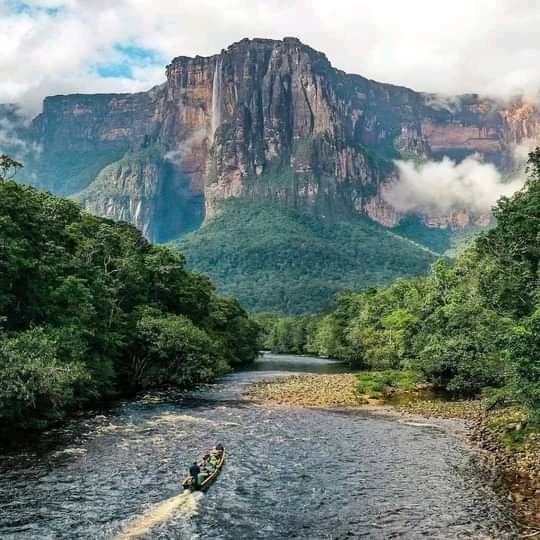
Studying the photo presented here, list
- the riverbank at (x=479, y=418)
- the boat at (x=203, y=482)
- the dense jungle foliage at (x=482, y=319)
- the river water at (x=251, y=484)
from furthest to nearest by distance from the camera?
the dense jungle foliage at (x=482, y=319) → the riverbank at (x=479, y=418) → the boat at (x=203, y=482) → the river water at (x=251, y=484)

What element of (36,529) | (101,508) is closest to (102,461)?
(101,508)

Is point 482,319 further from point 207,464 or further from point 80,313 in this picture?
point 80,313

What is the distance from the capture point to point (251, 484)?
24.8m

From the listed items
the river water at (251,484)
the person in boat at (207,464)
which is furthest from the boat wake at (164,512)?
the person in boat at (207,464)

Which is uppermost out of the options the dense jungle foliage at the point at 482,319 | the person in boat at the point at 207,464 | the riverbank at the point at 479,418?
the dense jungle foliage at the point at 482,319

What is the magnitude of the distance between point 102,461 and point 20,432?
8005 mm

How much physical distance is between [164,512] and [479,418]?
25714 mm

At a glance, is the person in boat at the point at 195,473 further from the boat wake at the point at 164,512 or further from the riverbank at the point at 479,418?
the riverbank at the point at 479,418

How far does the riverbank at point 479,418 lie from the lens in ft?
77.6

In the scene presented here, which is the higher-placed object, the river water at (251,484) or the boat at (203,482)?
the boat at (203,482)

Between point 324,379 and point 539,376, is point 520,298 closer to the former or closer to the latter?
point 539,376

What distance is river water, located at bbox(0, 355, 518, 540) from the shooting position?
1959cm

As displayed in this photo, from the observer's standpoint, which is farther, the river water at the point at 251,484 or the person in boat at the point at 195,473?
the person in boat at the point at 195,473

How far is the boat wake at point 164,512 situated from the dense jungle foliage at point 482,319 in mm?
16117
